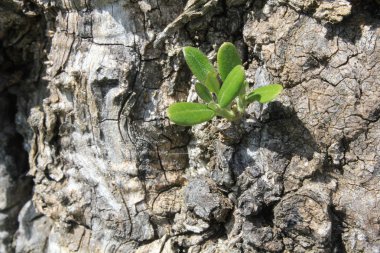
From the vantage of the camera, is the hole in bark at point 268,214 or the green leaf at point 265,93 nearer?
the green leaf at point 265,93

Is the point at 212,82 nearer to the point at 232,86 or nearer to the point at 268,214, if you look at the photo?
the point at 232,86

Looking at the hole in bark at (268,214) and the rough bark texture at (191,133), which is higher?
the rough bark texture at (191,133)

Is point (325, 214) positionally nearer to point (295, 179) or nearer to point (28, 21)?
point (295, 179)

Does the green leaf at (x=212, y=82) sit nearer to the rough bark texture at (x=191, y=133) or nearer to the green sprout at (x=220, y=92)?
the green sprout at (x=220, y=92)

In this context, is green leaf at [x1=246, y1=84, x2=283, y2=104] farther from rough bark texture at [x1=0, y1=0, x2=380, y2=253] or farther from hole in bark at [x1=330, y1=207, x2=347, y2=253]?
hole in bark at [x1=330, y1=207, x2=347, y2=253]

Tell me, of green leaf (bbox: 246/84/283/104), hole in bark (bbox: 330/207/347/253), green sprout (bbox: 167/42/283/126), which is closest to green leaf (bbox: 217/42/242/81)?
green sprout (bbox: 167/42/283/126)

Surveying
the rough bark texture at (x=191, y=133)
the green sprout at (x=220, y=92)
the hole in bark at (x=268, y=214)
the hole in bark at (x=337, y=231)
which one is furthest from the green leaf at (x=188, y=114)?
the hole in bark at (x=337, y=231)

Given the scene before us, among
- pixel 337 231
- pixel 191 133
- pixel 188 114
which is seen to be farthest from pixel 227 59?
pixel 337 231
